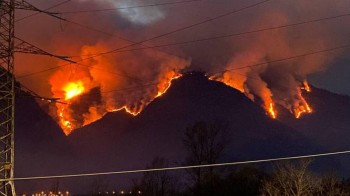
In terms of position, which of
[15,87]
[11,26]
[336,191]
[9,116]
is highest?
[11,26]

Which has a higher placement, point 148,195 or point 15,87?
point 15,87

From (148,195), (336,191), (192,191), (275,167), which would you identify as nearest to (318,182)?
(336,191)

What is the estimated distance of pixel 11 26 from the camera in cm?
3728

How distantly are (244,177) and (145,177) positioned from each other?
53.2 meters

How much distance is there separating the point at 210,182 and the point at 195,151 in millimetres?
16909

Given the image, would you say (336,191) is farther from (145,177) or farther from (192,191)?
(145,177)

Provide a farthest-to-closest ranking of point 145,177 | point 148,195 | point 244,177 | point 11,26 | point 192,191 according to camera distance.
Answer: point 145,177, point 148,195, point 192,191, point 244,177, point 11,26

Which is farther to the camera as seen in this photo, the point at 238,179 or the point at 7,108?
the point at 238,179

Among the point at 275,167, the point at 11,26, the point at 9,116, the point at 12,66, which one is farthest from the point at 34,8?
the point at 275,167

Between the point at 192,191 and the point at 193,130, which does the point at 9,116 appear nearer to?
the point at 192,191

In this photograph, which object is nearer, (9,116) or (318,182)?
(9,116)

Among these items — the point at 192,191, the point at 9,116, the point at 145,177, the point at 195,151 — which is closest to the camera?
the point at 9,116

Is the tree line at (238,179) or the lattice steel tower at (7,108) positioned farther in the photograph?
the tree line at (238,179)

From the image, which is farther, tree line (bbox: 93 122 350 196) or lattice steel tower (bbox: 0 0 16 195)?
tree line (bbox: 93 122 350 196)
